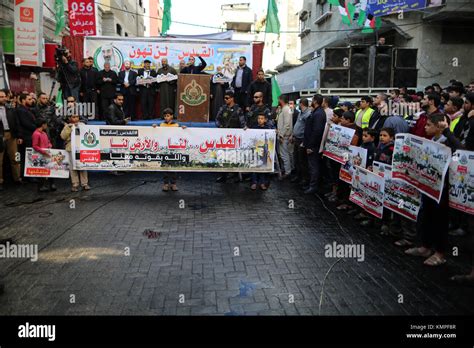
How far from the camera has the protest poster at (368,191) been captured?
621 cm

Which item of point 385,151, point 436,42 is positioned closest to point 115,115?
point 385,151

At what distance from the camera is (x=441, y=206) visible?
5.01 m

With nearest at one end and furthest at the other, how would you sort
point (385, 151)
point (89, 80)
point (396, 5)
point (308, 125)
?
point (385, 151)
point (308, 125)
point (89, 80)
point (396, 5)

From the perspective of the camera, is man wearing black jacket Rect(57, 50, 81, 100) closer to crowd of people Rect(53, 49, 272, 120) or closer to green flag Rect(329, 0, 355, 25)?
crowd of people Rect(53, 49, 272, 120)

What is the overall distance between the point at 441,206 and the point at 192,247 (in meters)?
3.38

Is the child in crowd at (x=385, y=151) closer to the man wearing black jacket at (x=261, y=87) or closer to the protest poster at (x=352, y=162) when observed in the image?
the protest poster at (x=352, y=162)

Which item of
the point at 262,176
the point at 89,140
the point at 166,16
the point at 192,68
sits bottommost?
the point at 262,176

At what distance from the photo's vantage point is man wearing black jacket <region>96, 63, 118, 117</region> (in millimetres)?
11719

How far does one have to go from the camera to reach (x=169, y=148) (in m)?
8.88

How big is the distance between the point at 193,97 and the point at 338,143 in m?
5.50

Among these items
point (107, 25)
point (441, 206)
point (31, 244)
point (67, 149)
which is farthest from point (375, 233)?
point (107, 25)

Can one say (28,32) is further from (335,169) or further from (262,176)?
(335,169)

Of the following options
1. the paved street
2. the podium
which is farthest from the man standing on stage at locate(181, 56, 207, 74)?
the paved street

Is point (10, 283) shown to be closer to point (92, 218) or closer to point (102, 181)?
point (92, 218)
